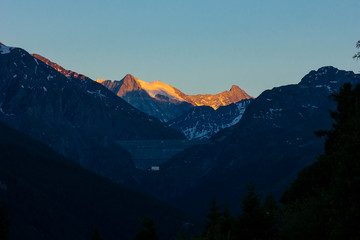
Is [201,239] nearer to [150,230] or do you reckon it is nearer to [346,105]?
[150,230]

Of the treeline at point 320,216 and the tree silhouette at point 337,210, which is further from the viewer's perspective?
the treeline at point 320,216

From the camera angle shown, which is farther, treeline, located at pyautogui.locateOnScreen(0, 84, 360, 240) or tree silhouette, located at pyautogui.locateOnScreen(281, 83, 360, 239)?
→ treeline, located at pyautogui.locateOnScreen(0, 84, 360, 240)

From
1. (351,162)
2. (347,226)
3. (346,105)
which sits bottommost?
(347,226)

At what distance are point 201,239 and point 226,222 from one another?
7.38 meters

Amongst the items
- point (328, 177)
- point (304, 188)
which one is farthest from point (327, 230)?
point (304, 188)

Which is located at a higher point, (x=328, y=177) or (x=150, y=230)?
(x=328, y=177)

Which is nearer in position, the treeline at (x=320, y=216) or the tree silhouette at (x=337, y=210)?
the tree silhouette at (x=337, y=210)

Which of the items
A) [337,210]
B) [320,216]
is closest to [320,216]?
[320,216]

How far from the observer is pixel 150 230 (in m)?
103

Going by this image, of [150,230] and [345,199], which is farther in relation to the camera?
[150,230]

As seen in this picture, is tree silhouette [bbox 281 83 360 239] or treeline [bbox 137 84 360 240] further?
treeline [bbox 137 84 360 240]

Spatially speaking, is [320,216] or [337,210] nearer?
[337,210]

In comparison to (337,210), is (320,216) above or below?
below

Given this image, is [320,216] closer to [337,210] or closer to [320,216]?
[320,216]
